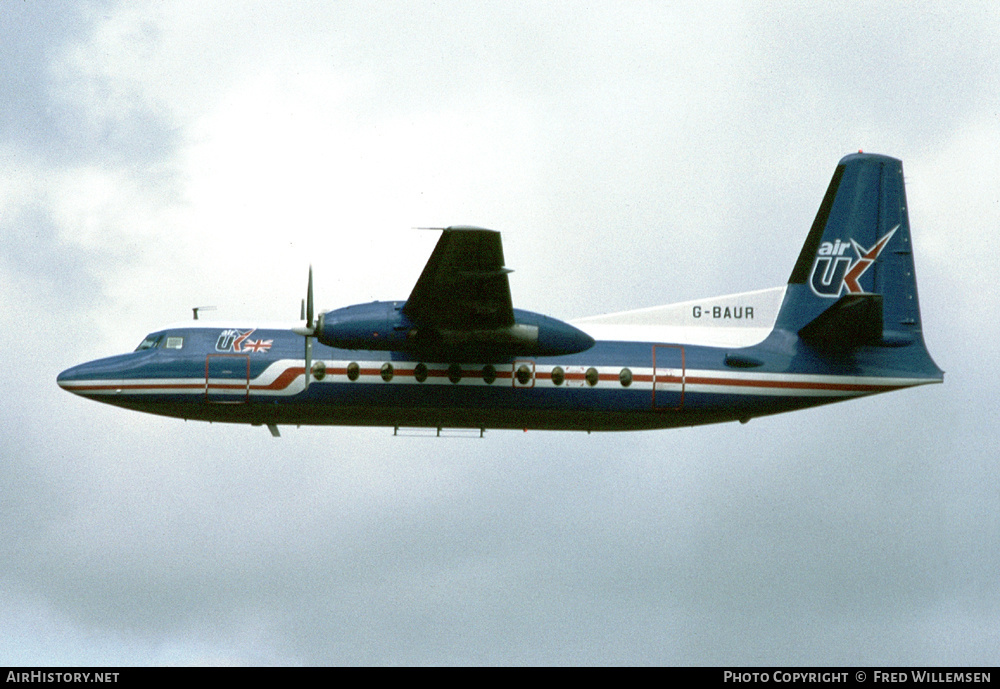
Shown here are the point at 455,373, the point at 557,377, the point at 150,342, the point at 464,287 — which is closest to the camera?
the point at 464,287

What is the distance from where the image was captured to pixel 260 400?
109 ft

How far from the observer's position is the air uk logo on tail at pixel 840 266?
35969 mm

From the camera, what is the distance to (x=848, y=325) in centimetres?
3388

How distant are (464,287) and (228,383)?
590cm

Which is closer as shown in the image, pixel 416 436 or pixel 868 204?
pixel 416 436

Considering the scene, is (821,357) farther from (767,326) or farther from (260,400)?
(260,400)

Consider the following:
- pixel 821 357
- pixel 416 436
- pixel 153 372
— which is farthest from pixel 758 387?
pixel 153 372

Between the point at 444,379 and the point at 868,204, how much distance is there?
11.3m

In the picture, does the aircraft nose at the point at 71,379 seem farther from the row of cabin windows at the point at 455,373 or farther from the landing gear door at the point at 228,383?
the row of cabin windows at the point at 455,373

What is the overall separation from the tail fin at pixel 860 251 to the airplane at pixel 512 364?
10 cm

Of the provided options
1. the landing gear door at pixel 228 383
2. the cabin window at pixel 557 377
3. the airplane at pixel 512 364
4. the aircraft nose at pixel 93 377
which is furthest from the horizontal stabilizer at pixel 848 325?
the aircraft nose at pixel 93 377

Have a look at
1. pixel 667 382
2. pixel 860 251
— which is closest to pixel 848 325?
pixel 860 251

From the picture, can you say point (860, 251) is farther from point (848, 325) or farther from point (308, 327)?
point (308, 327)
